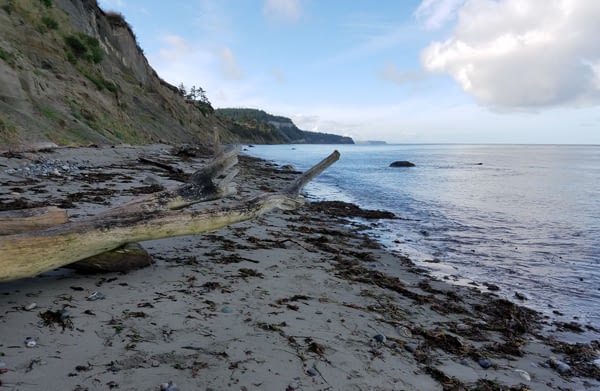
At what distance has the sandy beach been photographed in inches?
94.8

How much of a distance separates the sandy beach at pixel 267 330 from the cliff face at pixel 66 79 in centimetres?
268

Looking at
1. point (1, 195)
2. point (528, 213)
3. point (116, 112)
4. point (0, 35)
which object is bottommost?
point (528, 213)

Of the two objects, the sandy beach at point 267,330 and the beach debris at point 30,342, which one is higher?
the beach debris at point 30,342

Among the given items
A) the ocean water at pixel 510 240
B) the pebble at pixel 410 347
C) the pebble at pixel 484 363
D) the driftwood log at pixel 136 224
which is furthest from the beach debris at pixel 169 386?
the ocean water at pixel 510 240

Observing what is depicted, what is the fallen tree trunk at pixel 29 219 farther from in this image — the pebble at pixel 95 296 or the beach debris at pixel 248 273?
the beach debris at pixel 248 273

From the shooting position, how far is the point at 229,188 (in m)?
5.31

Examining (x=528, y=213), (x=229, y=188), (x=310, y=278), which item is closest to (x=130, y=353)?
(x=310, y=278)

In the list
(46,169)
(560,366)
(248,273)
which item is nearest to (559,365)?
(560,366)

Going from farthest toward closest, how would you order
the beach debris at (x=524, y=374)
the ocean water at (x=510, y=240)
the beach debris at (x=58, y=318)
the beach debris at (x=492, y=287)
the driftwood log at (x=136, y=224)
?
the ocean water at (x=510, y=240)
the beach debris at (x=492, y=287)
the beach debris at (x=524, y=374)
the driftwood log at (x=136, y=224)
the beach debris at (x=58, y=318)

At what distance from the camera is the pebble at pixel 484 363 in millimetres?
3246

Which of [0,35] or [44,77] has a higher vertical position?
[0,35]

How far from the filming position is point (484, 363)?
3279 millimetres

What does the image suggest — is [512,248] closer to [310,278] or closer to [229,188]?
[310,278]

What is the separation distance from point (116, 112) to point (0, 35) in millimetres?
8891
